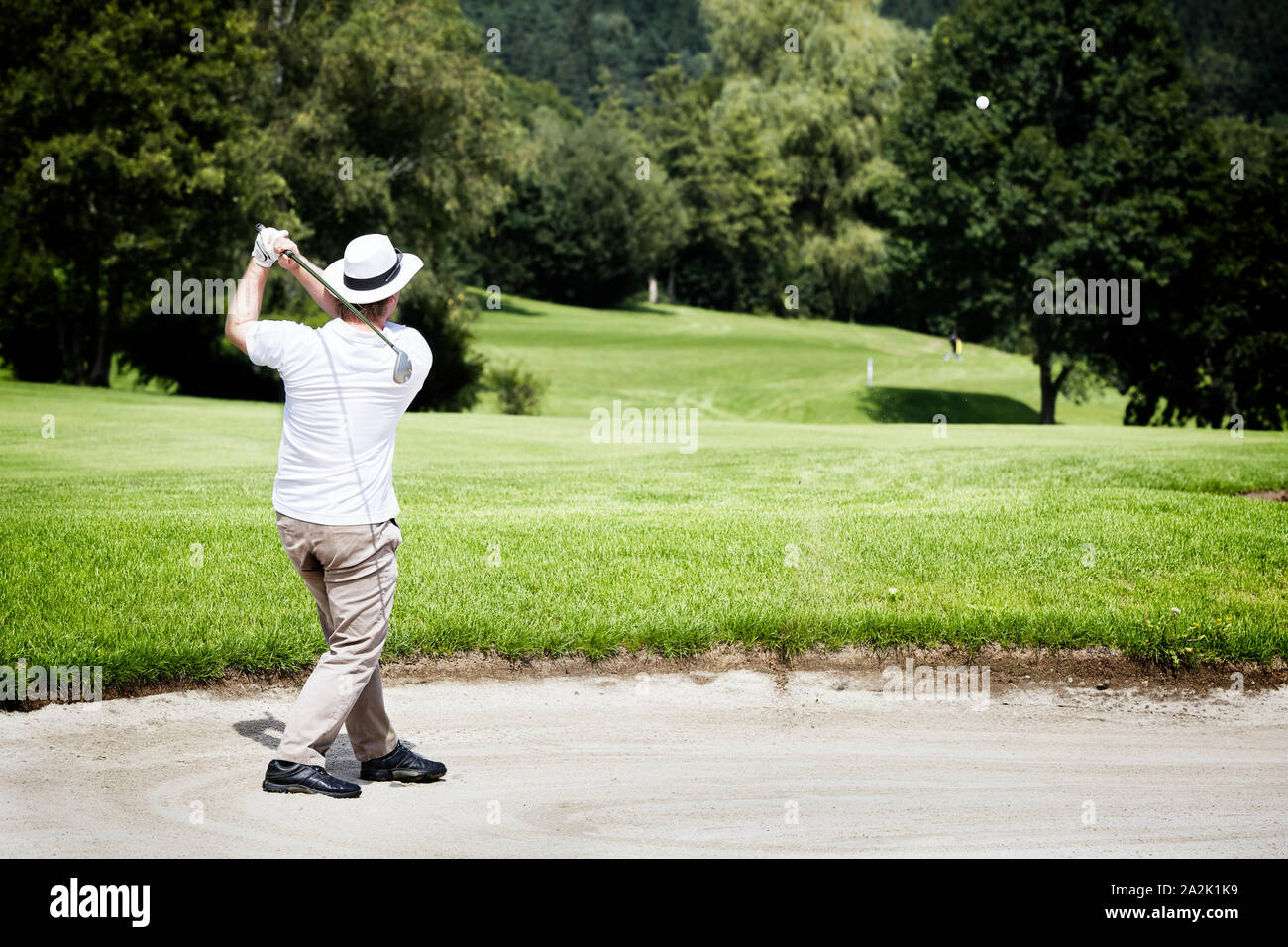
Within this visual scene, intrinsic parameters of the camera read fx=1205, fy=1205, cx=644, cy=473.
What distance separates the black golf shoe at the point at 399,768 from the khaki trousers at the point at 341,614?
35 cm

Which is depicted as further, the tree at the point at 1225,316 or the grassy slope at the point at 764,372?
the grassy slope at the point at 764,372

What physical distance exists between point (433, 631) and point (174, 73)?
98.8ft

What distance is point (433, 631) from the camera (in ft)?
26.9

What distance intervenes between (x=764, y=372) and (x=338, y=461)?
47274 millimetres

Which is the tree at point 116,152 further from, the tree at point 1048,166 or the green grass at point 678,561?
the tree at point 1048,166

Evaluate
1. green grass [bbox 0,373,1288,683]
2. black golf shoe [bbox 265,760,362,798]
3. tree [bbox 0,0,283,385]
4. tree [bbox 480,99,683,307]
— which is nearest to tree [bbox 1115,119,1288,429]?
green grass [bbox 0,373,1288,683]

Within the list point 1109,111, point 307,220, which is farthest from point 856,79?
point 307,220

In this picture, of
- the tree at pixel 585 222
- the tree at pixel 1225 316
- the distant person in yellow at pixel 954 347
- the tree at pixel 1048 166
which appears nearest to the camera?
the tree at pixel 1225 316

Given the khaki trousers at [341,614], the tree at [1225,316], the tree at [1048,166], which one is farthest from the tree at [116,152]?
the tree at [1225,316]

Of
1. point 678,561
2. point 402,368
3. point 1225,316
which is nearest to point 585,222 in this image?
point 1225,316

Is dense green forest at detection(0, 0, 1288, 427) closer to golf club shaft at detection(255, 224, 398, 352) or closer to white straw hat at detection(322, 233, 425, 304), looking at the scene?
white straw hat at detection(322, 233, 425, 304)

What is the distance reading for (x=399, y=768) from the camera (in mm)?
6219

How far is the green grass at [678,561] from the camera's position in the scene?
27.2 feet

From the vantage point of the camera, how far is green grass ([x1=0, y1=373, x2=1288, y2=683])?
830cm
